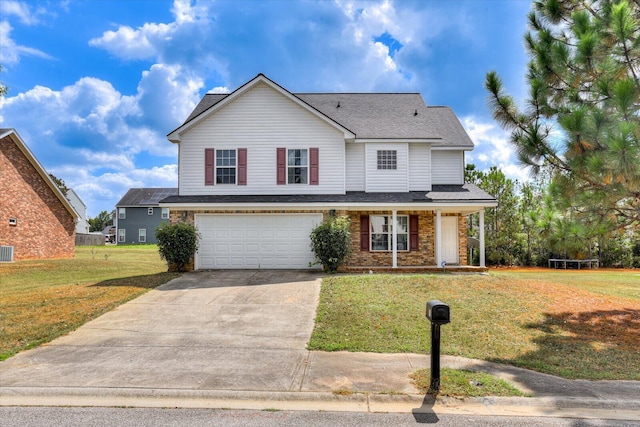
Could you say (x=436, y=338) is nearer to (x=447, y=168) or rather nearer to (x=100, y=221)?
(x=447, y=168)

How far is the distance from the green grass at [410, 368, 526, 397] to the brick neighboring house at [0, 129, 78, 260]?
24.4m

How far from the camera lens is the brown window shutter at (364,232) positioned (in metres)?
17.2

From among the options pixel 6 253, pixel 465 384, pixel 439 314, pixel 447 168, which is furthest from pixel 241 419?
pixel 6 253

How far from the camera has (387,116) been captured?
19.2m

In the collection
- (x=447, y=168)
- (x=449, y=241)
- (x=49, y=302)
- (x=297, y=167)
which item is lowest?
(x=49, y=302)

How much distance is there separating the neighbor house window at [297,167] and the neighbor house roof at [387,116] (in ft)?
6.49

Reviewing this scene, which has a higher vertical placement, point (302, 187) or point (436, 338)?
point (302, 187)

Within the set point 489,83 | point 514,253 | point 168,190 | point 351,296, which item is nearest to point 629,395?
point 351,296

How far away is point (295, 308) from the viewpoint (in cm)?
1012

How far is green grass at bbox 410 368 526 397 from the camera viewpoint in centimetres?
529

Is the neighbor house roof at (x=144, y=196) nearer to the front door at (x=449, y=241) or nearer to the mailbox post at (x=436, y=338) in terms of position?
the front door at (x=449, y=241)

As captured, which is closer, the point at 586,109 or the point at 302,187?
the point at 586,109

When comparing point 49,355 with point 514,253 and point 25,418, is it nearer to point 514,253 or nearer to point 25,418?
point 25,418

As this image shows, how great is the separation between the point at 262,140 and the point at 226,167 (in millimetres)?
1919
